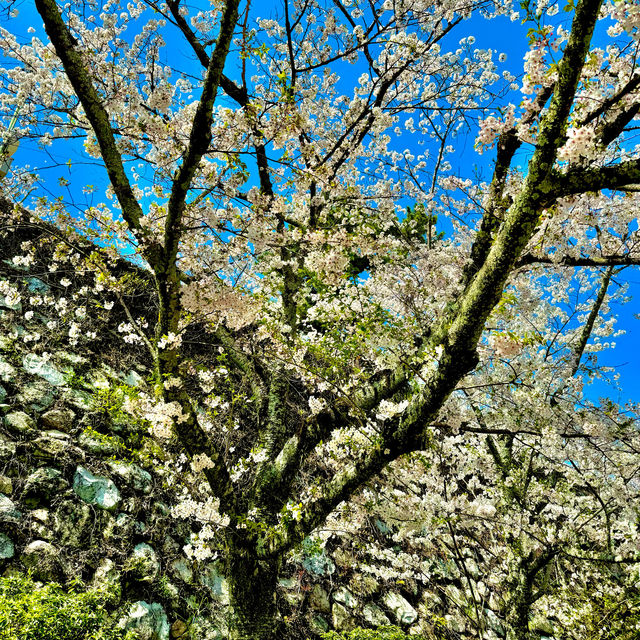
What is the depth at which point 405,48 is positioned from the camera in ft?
15.1

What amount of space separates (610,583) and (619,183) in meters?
9.89

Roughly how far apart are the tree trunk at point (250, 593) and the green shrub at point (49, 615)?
3.13 feet

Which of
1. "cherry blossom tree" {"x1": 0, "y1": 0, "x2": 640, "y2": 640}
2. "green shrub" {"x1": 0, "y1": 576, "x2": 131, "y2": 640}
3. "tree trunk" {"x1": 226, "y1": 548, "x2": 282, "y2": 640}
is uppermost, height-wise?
"cherry blossom tree" {"x1": 0, "y1": 0, "x2": 640, "y2": 640}

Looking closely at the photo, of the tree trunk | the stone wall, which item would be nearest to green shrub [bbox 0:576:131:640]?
the stone wall

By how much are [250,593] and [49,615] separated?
5.46 ft

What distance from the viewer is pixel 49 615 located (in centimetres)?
307

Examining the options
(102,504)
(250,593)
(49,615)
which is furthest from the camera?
(102,504)

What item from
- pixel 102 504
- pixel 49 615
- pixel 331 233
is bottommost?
pixel 49 615

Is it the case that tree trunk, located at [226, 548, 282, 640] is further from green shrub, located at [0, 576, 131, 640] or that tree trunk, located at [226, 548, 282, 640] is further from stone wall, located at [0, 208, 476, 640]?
stone wall, located at [0, 208, 476, 640]

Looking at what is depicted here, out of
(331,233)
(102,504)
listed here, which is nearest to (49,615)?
(102,504)

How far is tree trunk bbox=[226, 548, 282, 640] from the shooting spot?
3568mm

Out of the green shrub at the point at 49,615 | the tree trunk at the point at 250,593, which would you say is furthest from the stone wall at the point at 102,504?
the tree trunk at the point at 250,593

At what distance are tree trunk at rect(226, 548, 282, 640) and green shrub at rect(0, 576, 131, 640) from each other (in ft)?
3.13

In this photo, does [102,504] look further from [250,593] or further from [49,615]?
[250,593]
